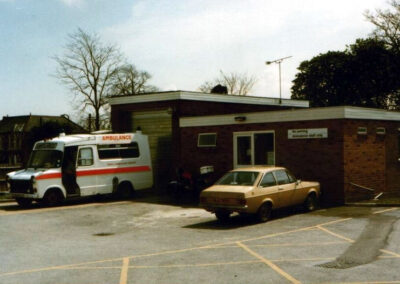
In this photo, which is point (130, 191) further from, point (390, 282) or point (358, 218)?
point (390, 282)

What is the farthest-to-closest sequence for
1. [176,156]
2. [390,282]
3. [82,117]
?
[82,117]
[176,156]
[390,282]

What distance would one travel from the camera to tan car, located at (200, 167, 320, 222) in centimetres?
1310

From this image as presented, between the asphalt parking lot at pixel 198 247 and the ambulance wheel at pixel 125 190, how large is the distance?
390 cm

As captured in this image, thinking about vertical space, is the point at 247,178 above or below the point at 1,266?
above

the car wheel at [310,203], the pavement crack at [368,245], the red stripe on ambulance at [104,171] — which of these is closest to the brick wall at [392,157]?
the car wheel at [310,203]

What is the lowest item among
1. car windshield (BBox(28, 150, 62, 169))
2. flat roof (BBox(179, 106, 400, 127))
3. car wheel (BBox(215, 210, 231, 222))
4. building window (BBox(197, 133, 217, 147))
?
car wheel (BBox(215, 210, 231, 222))

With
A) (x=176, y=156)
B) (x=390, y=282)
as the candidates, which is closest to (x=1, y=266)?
(x=390, y=282)

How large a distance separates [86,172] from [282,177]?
8.35 m

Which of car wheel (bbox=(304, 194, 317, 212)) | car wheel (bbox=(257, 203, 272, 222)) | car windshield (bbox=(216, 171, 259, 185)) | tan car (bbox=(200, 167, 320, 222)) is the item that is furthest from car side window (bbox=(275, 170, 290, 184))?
car wheel (bbox=(304, 194, 317, 212))

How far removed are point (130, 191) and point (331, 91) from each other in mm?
30161

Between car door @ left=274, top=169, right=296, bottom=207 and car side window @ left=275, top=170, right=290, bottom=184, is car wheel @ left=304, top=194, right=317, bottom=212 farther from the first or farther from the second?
car side window @ left=275, top=170, right=290, bottom=184

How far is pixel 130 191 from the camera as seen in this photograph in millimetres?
20844

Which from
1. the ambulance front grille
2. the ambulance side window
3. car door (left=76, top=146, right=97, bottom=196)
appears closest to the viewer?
the ambulance front grille

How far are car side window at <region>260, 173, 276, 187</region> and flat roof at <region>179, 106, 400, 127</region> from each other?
4.49 meters
